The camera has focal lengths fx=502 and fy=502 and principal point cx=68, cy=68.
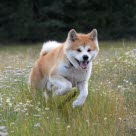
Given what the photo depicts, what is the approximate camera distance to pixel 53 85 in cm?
689

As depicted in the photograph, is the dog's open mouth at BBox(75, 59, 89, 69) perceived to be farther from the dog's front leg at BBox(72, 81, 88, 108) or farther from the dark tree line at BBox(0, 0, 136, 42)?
the dark tree line at BBox(0, 0, 136, 42)

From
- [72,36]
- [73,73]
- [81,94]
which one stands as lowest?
[81,94]

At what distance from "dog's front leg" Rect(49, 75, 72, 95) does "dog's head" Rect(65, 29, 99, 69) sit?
0.27 m

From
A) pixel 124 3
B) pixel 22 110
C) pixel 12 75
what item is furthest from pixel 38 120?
pixel 124 3

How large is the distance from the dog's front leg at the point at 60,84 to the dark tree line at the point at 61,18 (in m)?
22.9

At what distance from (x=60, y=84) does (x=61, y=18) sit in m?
23.8

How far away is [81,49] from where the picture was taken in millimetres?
6785

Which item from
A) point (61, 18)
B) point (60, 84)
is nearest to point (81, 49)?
point (60, 84)

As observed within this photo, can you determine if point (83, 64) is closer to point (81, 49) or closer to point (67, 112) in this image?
point (81, 49)

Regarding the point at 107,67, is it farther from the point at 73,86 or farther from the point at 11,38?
the point at 11,38

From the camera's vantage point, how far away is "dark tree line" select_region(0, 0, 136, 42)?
98.4 feet

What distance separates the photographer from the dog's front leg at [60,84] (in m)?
6.42

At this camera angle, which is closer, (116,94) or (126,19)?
(116,94)

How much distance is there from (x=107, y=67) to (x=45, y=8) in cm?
2067
